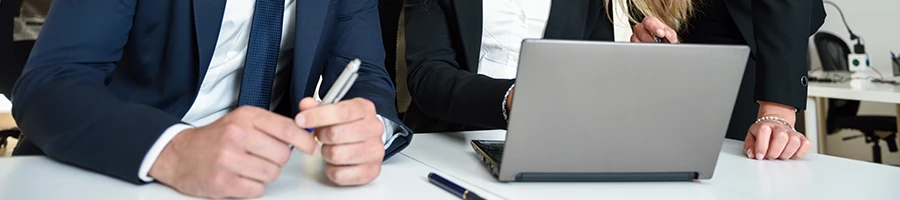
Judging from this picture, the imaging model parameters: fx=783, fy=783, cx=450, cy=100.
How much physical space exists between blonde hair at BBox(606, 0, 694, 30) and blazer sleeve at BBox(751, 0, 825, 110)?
0.66ft

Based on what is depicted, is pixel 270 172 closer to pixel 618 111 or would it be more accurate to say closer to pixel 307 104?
pixel 307 104

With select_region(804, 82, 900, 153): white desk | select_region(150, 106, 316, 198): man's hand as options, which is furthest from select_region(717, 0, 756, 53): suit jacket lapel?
select_region(804, 82, 900, 153): white desk

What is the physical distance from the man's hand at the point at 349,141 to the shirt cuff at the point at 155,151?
0.14 m

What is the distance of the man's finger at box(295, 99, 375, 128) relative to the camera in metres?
0.77

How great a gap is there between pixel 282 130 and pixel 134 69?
47 centimetres

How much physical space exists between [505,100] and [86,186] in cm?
57

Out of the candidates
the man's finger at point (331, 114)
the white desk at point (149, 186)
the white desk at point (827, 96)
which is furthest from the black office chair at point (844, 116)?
the man's finger at point (331, 114)

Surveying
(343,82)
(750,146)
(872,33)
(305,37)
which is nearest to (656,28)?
(750,146)

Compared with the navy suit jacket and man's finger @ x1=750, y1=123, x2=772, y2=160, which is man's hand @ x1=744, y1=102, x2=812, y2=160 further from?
the navy suit jacket

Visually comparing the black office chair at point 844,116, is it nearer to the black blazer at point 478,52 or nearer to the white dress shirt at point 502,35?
the black blazer at point 478,52

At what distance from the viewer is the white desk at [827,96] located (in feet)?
10.1

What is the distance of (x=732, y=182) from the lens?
0.93 meters

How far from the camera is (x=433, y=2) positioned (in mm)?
1498

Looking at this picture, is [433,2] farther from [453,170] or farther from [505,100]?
[453,170]
